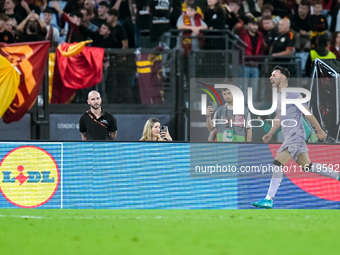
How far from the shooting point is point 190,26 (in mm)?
17359

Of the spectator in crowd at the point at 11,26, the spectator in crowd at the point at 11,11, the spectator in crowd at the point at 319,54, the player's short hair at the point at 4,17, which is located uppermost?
the spectator in crowd at the point at 11,11

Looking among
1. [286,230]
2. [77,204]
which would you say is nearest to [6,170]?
Result: [77,204]

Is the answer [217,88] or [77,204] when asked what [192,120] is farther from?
[77,204]

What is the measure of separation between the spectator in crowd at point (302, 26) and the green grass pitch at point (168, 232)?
22.9ft

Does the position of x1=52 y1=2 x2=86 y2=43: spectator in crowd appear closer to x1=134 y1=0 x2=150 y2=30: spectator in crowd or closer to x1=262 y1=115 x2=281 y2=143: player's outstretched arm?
x1=134 y1=0 x2=150 y2=30: spectator in crowd

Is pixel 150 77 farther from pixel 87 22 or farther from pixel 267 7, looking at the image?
pixel 267 7

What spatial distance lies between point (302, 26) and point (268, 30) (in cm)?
134

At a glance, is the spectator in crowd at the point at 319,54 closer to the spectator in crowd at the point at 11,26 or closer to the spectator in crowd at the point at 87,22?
the spectator in crowd at the point at 87,22

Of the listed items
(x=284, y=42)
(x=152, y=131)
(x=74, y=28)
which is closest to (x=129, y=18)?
(x=74, y=28)

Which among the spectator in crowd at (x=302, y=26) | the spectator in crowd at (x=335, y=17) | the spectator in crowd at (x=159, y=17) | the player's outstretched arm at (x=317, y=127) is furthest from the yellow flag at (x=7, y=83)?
the spectator in crowd at (x=335, y=17)

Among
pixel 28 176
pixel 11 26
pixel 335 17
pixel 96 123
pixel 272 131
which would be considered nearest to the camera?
pixel 28 176

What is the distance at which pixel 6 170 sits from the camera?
13156 millimetres

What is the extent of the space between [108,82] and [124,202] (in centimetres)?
388

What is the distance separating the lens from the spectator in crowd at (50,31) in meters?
17.5
